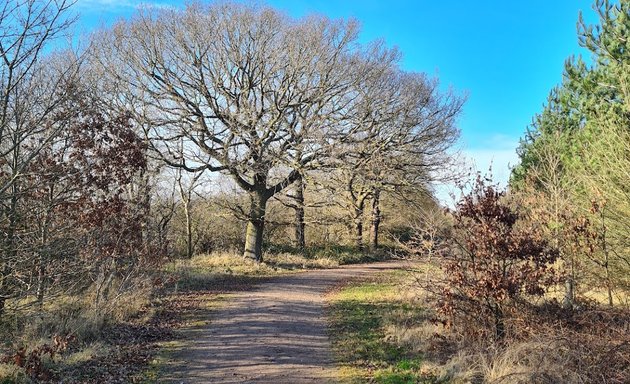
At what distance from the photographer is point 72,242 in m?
8.27

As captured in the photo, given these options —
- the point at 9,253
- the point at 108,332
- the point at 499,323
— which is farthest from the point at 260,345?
the point at 9,253

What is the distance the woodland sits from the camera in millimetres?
7266

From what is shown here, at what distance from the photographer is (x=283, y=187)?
2272 centimetres

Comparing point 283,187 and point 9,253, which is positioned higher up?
point 283,187

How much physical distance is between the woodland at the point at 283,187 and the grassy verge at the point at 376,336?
485mm

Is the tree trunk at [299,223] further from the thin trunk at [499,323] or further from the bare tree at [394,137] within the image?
the thin trunk at [499,323]

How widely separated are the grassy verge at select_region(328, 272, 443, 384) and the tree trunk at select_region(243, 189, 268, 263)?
7.26 m

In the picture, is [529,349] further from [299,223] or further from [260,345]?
[299,223]

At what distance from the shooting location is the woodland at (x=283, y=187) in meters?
7.27

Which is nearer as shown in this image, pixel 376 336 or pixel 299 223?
pixel 376 336

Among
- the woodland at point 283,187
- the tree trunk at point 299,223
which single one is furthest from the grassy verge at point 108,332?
the tree trunk at point 299,223

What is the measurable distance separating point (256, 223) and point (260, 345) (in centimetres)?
1392

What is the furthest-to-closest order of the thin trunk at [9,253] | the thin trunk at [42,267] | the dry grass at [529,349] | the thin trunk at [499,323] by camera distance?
the thin trunk at [499,323], the thin trunk at [42,267], the thin trunk at [9,253], the dry grass at [529,349]

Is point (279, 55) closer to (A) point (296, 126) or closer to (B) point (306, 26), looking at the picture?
(B) point (306, 26)
